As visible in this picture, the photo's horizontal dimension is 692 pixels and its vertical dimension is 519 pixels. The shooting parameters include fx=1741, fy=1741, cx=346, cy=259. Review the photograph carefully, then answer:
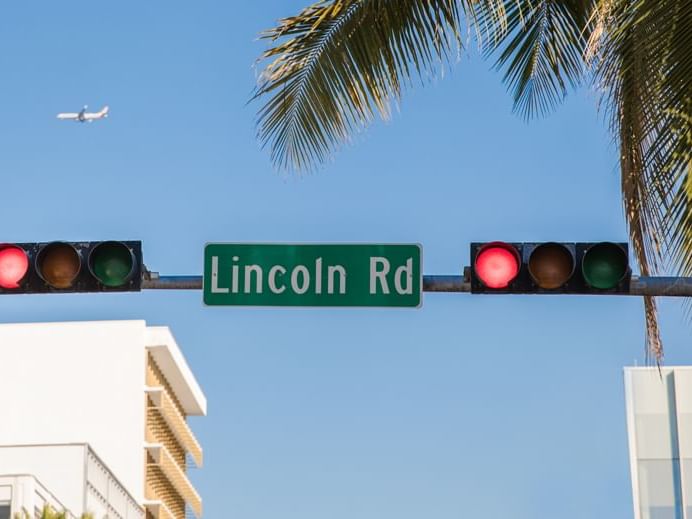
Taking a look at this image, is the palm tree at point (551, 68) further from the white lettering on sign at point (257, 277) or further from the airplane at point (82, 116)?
the airplane at point (82, 116)

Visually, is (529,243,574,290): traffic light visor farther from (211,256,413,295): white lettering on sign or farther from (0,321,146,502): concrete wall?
(0,321,146,502): concrete wall

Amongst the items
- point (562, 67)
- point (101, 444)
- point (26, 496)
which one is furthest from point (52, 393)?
point (562, 67)

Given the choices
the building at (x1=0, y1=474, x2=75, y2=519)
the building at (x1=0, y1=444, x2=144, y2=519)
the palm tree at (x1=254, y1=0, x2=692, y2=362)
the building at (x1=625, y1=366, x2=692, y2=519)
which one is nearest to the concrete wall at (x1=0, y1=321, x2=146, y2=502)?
the building at (x1=0, y1=444, x2=144, y2=519)

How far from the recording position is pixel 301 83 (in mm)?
14133

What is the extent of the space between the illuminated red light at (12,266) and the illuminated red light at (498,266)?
3.33 metres

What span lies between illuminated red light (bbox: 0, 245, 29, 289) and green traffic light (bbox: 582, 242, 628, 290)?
4.10 meters

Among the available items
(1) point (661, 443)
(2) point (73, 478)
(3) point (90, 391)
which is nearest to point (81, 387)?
(3) point (90, 391)

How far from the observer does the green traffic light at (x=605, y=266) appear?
12.5 metres

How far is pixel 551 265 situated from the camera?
1255 centimetres

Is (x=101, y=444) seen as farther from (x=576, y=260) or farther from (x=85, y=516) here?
(x=576, y=260)

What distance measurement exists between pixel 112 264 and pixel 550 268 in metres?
3.20

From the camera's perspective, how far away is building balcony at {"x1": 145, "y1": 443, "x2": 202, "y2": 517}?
301 ft

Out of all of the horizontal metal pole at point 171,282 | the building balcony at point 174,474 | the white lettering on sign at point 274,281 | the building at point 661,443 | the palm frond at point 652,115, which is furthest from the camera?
the building balcony at point 174,474

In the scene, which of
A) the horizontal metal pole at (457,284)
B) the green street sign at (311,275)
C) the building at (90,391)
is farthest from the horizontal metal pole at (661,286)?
the building at (90,391)
